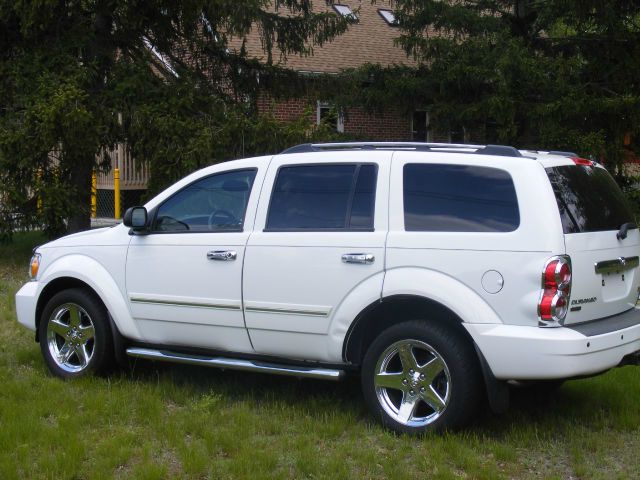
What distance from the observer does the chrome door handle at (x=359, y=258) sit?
5.64 metres

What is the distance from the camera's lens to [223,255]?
20.3ft

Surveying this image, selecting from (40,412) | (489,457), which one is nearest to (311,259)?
(489,457)

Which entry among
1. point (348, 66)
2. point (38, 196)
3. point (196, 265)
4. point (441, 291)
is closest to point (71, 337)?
point (196, 265)

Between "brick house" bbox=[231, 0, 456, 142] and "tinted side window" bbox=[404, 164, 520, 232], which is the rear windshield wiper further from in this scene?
"brick house" bbox=[231, 0, 456, 142]

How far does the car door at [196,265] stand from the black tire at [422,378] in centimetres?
104

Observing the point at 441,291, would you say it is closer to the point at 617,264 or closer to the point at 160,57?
the point at 617,264

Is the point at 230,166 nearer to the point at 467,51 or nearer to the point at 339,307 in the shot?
the point at 339,307

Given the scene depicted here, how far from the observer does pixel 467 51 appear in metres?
15.8

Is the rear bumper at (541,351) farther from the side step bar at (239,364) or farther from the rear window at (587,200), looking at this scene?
the side step bar at (239,364)

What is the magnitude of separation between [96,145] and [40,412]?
839 centimetres

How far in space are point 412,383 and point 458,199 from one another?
1.17 meters

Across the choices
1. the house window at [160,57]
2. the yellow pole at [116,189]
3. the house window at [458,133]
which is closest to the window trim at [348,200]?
the house window at [160,57]

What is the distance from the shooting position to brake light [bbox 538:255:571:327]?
5.06m

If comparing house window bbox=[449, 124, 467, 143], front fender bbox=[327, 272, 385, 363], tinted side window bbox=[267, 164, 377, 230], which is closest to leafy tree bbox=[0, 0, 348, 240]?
house window bbox=[449, 124, 467, 143]
